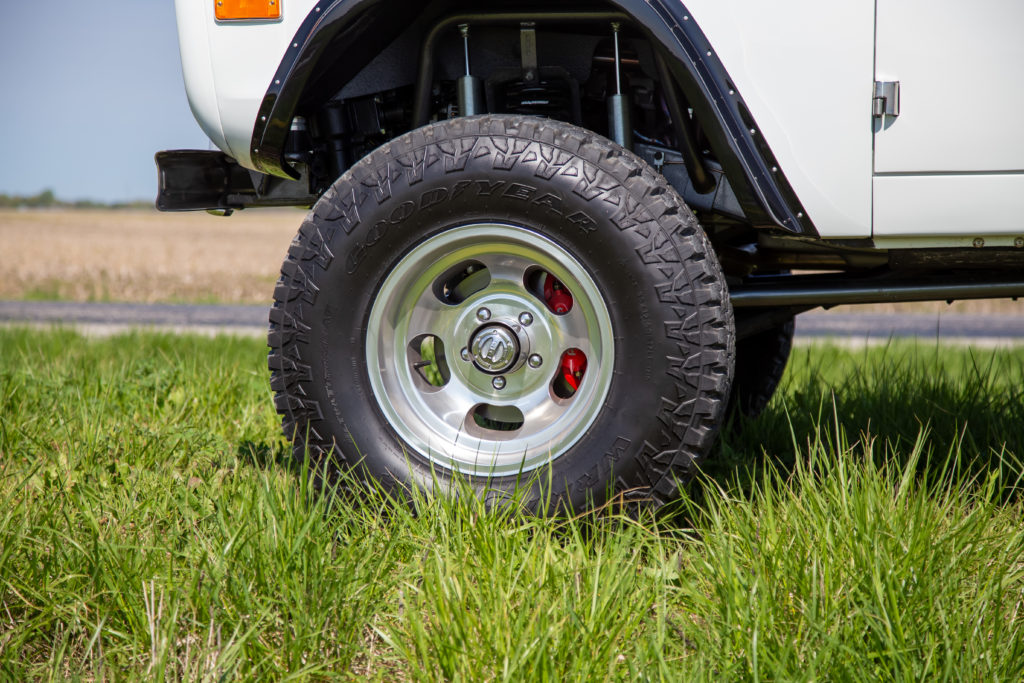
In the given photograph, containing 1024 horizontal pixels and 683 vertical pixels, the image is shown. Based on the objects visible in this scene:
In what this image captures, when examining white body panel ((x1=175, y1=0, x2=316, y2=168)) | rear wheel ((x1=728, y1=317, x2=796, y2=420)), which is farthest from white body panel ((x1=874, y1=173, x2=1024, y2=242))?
white body panel ((x1=175, y1=0, x2=316, y2=168))

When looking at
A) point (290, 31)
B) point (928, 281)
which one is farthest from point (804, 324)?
point (290, 31)

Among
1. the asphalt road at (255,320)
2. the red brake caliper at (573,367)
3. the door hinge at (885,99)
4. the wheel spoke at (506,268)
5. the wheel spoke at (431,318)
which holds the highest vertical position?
the door hinge at (885,99)

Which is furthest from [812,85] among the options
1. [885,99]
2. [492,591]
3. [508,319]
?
[492,591]

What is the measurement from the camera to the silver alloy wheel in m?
2.07

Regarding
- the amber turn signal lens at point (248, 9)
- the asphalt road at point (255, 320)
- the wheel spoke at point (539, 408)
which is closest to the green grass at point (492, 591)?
the wheel spoke at point (539, 408)

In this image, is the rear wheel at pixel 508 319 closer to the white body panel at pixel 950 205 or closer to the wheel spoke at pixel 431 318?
the wheel spoke at pixel 431 318

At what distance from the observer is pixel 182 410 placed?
3273 millimetres

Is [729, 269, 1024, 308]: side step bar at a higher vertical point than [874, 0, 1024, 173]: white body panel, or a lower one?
lower

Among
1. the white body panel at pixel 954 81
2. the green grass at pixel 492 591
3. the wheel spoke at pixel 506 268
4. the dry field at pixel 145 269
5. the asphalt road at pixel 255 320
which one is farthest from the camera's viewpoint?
the dry field at pixel 145 269

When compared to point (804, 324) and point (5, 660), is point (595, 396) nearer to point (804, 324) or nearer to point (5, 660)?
point (5, 660)

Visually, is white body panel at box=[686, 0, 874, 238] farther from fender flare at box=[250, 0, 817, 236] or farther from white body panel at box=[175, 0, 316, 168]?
white body panel at box=[175, 0, 316, 168]

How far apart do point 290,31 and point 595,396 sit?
4.04 feet

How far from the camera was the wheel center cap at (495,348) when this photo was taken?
2.16 meters

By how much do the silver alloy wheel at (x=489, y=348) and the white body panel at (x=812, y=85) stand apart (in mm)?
573
